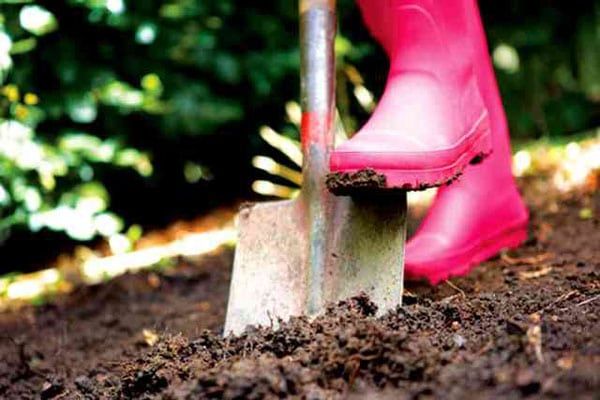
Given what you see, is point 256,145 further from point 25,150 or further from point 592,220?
point 592,220

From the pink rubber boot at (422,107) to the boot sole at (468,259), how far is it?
23 centimetres

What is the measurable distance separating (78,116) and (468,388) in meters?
1.87

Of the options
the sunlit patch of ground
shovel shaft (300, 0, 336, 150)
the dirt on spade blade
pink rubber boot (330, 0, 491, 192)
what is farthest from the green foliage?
pink rubber boot (330, 0, 491, 192)

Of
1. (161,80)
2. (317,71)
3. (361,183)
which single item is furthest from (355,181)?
(161,80)

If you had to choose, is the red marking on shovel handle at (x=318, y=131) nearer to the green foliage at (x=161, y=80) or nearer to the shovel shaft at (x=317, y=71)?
the shovel shaft at (x=317, y=71)

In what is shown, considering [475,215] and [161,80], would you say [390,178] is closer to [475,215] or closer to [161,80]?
[475,215]

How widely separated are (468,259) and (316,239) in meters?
0.44

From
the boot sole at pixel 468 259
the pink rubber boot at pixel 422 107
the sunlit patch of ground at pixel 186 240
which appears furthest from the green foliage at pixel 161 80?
the boot sole at pixel 468 259

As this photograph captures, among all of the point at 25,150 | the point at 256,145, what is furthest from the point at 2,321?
the point at 256,145

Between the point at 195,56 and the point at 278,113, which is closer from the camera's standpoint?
the point at 195,56

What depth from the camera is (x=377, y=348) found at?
99 centimetres

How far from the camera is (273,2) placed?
10.1 ft

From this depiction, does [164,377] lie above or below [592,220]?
below

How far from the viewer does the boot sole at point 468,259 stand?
5.26 ft
